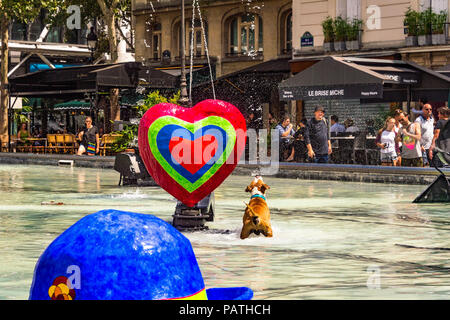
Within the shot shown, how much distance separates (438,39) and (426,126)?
10.8 meters

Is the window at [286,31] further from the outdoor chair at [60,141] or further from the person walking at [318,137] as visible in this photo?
the person walking at [318,137]

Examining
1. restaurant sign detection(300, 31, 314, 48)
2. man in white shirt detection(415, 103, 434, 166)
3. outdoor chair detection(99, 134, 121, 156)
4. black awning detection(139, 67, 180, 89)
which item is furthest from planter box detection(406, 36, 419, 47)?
man in white shirt detection(415, 103, 434, 166)

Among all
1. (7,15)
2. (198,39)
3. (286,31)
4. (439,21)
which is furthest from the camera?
(198,39)

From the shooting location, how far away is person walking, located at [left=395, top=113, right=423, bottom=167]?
18797mm

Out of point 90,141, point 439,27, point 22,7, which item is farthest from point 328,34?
point 22,7

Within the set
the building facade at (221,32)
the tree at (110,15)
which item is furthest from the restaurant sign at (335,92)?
the building facade at (221,32)

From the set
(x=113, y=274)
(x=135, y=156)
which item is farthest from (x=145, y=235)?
(x=135, y=156)

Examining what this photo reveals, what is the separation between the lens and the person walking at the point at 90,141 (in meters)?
26.6

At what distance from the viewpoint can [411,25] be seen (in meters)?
30.0

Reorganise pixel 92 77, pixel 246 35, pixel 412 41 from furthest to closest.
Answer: pixel 246 35, pixel 412 41, pixel 92 77

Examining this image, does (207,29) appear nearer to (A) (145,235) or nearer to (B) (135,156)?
(B) (135,156)

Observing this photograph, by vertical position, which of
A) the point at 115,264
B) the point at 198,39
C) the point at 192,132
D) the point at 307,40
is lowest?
the point at 115,264

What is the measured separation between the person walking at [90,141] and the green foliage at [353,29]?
9.90 metres

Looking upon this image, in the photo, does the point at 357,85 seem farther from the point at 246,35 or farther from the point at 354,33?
the point at 246,35
